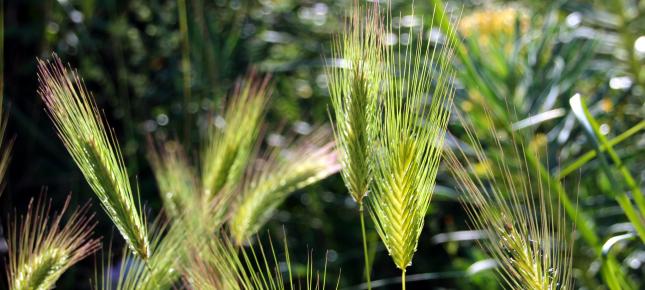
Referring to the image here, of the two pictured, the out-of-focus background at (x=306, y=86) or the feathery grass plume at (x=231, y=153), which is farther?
the out-of-focus background at (x=306, y=86)

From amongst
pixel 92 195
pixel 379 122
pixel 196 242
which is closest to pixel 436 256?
pixel 92 195

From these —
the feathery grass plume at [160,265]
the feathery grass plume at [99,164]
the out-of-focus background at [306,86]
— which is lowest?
the out-of-focus background at [306,86]

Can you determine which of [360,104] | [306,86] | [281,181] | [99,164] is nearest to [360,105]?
[360,104]

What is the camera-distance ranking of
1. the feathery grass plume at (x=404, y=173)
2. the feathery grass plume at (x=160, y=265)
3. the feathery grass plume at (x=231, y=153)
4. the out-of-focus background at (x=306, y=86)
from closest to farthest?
the feathery grass plume at (x=404, y=173), the feathery grass plume at (x=160, y=265), the feathery grass plume at (x=231, y=153), the out-of-focus background at (x=306, y=86)

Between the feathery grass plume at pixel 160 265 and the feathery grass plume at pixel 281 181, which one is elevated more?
the feathery grass plume at pixel 160 265

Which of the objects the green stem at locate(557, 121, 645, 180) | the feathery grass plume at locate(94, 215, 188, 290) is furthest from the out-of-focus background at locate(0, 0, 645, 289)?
the feathery grass plume at locate(94, 215, 188, 290)

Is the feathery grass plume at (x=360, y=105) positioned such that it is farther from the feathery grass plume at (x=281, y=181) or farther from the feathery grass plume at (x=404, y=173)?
the feathery grass plume at (x=281, y=181)

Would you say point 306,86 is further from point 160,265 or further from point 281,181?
point 160,265

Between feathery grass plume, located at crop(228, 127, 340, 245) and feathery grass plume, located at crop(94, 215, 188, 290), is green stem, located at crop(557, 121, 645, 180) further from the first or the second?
feathery grass plume, located at crop(94, 215, 188, 290)

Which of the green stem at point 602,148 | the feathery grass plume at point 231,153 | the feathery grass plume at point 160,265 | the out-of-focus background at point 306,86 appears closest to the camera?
the feathery grass plume at point 160,265

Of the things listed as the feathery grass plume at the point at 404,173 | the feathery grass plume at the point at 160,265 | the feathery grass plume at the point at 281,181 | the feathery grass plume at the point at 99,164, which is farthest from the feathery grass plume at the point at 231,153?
the feathery grass plume at the point at 404,173
